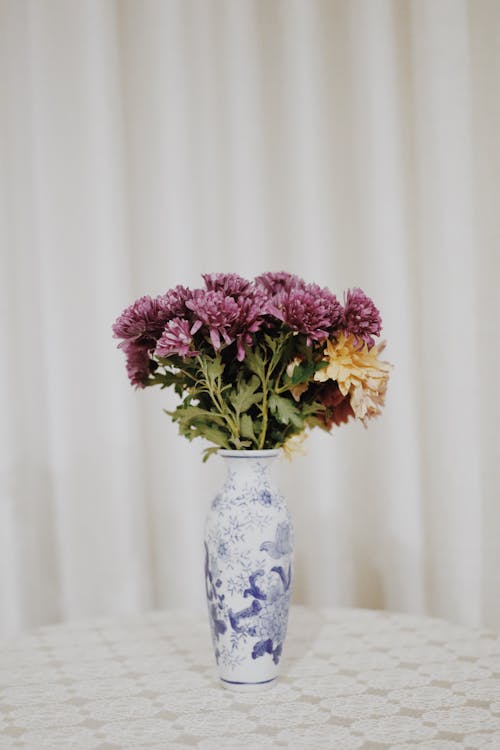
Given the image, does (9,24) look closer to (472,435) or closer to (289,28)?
(289,28)

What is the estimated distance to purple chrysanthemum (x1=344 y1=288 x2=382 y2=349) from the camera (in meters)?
0.94

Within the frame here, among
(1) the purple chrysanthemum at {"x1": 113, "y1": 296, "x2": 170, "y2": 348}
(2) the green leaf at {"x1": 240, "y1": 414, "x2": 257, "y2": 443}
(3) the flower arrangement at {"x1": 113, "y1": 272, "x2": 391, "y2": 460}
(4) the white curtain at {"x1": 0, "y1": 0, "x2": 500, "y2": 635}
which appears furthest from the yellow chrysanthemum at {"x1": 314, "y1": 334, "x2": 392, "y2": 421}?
(4) the white curtain at {"x1": 0, "y1": 0, "x2": 500, "y2": 635}

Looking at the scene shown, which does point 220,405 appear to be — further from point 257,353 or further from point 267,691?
point 267,691

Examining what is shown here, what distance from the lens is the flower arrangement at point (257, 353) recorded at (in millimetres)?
916

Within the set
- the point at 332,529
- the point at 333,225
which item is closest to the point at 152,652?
the point at 332,529

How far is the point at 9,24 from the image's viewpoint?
1692 mm

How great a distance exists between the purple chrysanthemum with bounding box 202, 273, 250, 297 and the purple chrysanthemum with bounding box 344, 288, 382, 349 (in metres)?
0.13

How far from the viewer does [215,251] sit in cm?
172

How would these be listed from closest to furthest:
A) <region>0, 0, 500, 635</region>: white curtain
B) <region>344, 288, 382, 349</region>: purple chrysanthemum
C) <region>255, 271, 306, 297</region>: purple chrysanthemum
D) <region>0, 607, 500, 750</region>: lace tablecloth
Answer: <region>0, 607, 500, 750</region>: lace tablecloth → <region>344, 288, 382, 349</region>: purple chrysanthemum → <region>255, 271, 306, 297</region>: purple chrysanthemum → <region>0, 0, 500, 635</region>: white curtain

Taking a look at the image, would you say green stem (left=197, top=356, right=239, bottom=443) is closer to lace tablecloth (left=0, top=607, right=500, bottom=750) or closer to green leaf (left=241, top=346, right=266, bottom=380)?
green leaf (left=241, top=346, right=266, bottom=380)

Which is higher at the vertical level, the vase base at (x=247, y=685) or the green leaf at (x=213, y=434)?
the green leaf at (x=213, y=434)

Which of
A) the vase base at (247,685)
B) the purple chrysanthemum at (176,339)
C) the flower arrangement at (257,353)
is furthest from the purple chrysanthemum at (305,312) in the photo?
the vase base at (247,685)

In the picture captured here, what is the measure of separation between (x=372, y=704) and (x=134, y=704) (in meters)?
0.29

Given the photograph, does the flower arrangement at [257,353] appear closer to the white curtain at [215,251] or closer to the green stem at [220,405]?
the green stem at [220,405]
